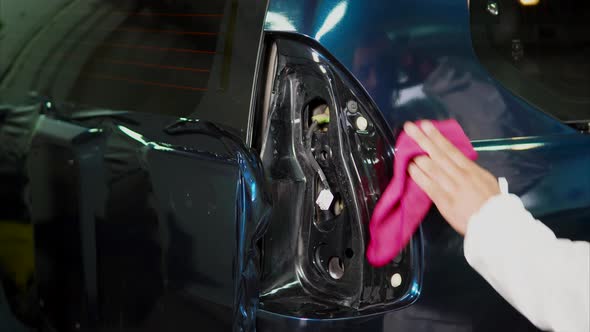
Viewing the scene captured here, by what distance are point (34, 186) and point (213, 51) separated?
823mm

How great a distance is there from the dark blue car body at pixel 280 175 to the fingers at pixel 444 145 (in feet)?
0.23

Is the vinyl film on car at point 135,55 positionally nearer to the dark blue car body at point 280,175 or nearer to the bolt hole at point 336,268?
the dark blue car body at point 280,175

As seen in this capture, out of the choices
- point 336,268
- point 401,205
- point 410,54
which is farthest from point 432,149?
point 336,268

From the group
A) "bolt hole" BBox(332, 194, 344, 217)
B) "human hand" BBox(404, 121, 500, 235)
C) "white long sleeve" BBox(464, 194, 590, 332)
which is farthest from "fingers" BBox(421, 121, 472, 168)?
"bolt hole" BBox(332, 194, 344, 217)

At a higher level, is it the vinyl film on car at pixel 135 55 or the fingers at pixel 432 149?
the vinyl film on car at pixel 135 55

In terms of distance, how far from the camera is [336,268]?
215 cm

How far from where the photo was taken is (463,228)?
6.04 ft

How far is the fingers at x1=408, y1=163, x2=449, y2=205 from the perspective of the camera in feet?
6.23

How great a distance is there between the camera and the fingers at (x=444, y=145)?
191cm

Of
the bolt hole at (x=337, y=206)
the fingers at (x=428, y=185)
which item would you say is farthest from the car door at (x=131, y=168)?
the fingers at (x=428, y=185)

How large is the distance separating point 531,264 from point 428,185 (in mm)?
321

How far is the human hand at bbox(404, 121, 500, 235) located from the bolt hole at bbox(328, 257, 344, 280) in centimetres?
33

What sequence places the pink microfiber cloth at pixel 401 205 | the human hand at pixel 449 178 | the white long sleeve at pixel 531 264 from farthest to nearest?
the pink microfiber cloth at pixel 401 205 < the human hand at pixel 449 178 < the white long sleeve at pixel 531 264

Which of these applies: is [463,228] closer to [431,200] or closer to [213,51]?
[431,200]
